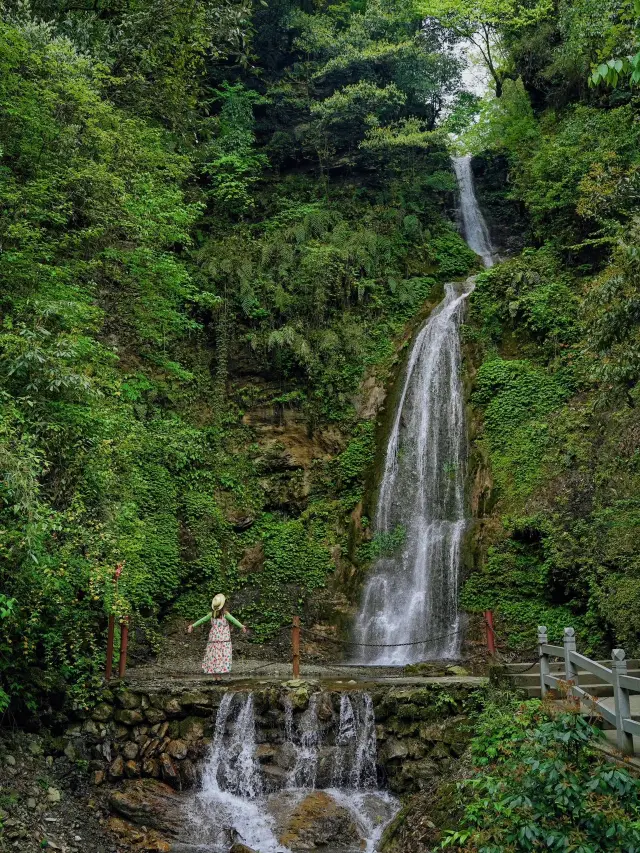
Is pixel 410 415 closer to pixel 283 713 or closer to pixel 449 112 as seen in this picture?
pixel 283 713

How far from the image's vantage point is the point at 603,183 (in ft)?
44.9

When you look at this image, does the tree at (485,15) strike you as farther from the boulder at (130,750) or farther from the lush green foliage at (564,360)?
the boulder at (130,750)

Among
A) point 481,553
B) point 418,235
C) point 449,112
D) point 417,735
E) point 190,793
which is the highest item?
point 449,112

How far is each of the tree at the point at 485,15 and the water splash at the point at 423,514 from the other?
11518 mm

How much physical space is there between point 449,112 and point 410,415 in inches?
672

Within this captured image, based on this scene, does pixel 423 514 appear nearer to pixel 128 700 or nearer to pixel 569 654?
pixel 128 700

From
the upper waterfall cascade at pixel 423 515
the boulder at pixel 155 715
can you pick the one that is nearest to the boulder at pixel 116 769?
the boulder at pixel 155 715

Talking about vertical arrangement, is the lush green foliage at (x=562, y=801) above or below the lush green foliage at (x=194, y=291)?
below

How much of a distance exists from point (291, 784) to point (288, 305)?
14.2m

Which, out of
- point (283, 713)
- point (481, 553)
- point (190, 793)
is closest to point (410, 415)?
point (481, 553)

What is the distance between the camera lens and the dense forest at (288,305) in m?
10.9

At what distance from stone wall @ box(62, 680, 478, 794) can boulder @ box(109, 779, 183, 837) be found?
208 mm

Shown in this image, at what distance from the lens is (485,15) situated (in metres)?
27.0

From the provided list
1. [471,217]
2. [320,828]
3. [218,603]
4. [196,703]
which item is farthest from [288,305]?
[320,828]
